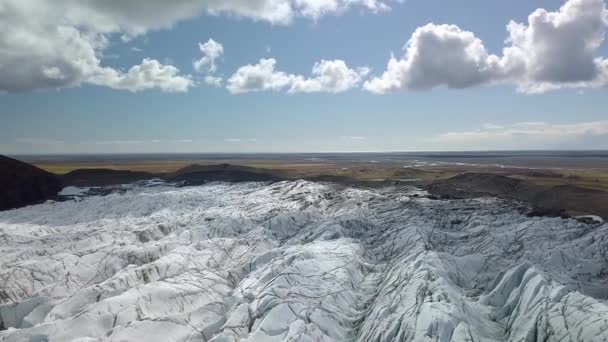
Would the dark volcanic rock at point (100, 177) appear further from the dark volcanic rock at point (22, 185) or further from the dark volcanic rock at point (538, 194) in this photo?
the dark volcanic rock at point (538, 194)

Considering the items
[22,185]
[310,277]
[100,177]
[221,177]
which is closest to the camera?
[310,277]

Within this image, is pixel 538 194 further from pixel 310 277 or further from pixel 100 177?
pixel 100 177

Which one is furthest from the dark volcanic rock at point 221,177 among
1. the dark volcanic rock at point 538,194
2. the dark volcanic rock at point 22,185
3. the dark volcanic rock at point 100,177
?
the dark volcanic rock at point 538,194

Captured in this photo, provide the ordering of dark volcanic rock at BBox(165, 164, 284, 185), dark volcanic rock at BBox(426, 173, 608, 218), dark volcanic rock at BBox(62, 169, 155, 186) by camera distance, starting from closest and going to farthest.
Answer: dark volcanic rock at BBox(426, 173, 608, 218) < dark volcanic rock at BBox(62, 169, 155, 186) < dark volcanic rock at BBox(165, 164, 284, 185)

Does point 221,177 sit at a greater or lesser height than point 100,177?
greater

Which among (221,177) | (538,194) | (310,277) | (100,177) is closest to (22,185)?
(100,177)

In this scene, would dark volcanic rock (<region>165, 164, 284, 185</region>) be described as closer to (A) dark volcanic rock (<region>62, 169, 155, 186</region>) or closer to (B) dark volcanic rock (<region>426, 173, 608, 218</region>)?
(A) dark volcanic rock (<region>62, 169, 155, 186</region>)

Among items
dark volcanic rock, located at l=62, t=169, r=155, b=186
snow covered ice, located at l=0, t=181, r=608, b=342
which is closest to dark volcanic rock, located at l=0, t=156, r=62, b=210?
dark volcanic rock, located at l=62, t=169, r=155, b=186
